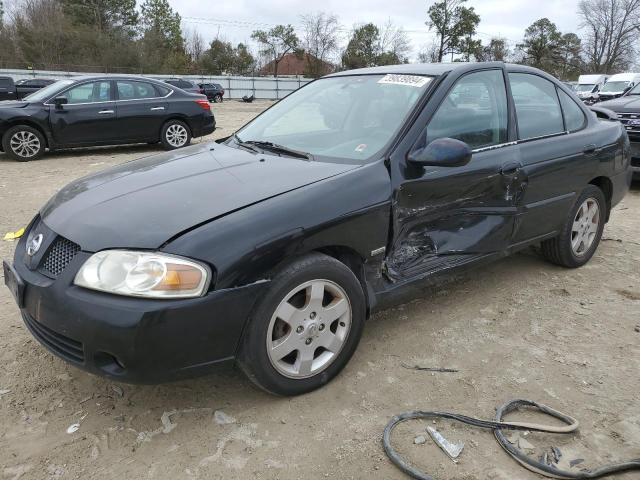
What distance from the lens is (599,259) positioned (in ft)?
14.9

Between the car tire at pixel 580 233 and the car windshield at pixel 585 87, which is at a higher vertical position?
the car windshield at pixel 585 87

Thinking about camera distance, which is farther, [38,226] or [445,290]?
[445,290]

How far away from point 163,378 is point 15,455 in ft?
2.27

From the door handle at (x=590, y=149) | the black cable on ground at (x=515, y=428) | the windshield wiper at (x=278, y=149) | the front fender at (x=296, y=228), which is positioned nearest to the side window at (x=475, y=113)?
the front fender at (x=296, y=228)

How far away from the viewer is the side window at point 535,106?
3.53m

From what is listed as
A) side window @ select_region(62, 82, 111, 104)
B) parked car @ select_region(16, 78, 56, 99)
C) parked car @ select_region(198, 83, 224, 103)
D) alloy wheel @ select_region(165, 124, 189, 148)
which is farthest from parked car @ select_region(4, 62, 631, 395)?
parked car @ select_region(198, 83, 224, 103)

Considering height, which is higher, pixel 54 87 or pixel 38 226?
pixel 54 87

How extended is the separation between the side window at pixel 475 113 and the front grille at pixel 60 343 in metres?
2.06

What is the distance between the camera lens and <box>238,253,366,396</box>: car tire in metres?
2.24

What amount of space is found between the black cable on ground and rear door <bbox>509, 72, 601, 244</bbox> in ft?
4.63

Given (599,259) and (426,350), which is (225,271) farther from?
(599,259)

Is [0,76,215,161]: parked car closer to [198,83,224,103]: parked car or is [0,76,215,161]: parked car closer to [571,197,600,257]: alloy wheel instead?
[571,197,600,257]: alloy wheel

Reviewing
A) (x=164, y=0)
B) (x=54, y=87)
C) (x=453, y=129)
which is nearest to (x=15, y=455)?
(x=453, y=129)

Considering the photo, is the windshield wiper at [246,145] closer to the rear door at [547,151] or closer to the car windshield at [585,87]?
the rear door at [547,151]
